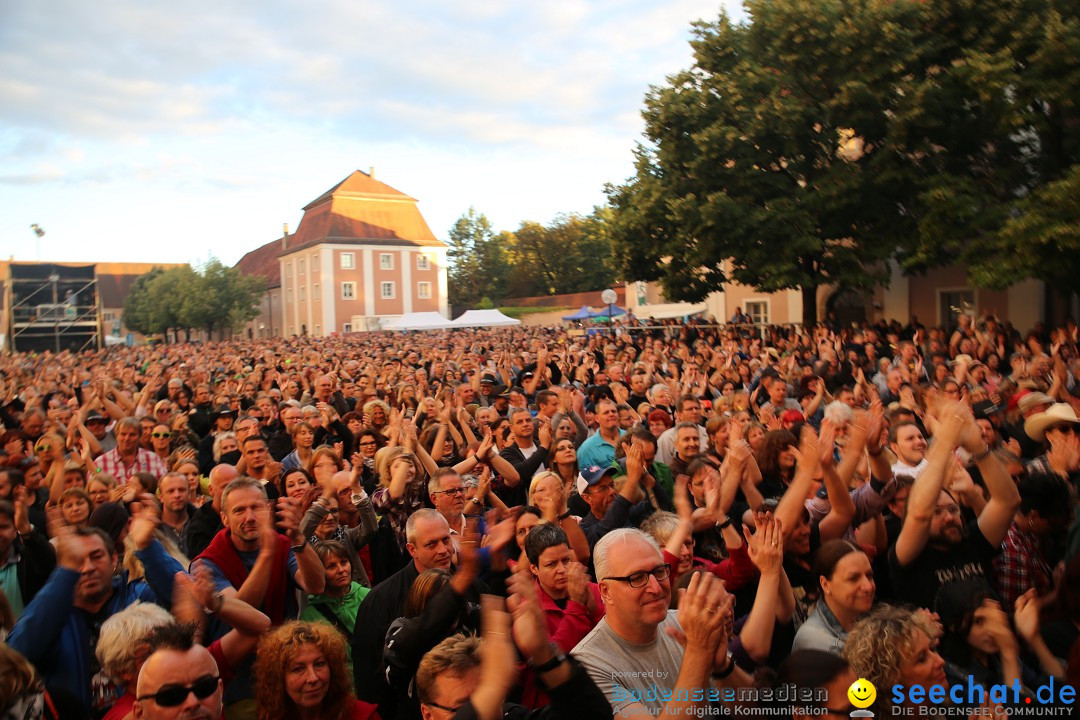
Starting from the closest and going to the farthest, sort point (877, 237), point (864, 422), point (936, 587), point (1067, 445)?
1. point (936, 587)
2. point (864, 422)
3. point (1067, 445)
4. point (877, 237)

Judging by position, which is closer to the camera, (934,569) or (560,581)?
(560,581)

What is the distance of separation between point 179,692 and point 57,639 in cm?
98

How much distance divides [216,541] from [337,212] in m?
67.5

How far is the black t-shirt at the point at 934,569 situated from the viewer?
3816 millimetres

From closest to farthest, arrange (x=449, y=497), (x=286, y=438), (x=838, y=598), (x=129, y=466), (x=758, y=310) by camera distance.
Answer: (x=838, y=598) < (x=449, y=497) < (x=129, y=466) < (x=286, y=438) < (x=758, y=310)

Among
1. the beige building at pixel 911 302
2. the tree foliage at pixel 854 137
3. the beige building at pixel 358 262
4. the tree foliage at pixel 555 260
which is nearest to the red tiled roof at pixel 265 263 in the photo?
the beige building at pixel 358 262

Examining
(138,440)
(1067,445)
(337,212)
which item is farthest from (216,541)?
(337,212)

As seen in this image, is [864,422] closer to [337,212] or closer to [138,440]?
[138,440]

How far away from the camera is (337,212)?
6856cm

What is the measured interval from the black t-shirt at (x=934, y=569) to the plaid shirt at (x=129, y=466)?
6078mm

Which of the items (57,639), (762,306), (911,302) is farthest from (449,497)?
(762,306)

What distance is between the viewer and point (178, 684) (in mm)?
2760

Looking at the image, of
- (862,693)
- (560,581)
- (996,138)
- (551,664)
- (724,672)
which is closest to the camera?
(551,664)

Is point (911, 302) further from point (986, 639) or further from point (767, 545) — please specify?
point (767, 545)
